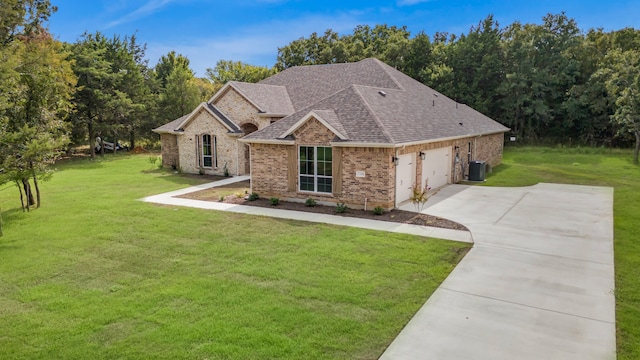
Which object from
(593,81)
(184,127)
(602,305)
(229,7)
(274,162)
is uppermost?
(229,7)

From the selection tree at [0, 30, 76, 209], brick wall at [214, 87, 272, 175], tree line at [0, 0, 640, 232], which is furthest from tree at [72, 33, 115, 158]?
tree at [0, 30, 76, 209]

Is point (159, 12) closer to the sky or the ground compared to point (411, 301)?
closer to the sky

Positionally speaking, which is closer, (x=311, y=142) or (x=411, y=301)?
(x=411, y=301)

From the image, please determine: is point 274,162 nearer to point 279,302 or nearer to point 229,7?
point 279,302

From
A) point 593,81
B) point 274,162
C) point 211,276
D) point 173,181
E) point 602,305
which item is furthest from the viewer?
point 593,81

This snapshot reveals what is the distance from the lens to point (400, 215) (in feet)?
46.5

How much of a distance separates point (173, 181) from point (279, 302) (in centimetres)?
1613

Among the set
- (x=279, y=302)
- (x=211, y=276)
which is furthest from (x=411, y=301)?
(x=211, y=276)

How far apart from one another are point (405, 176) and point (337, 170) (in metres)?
2.62

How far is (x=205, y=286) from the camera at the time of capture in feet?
27.1

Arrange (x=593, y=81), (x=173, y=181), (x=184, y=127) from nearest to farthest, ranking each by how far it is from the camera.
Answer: (x=173, y=181), (x=184, y=127), (x=593, y=81)

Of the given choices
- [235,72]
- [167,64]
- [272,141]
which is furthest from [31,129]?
[167,64]

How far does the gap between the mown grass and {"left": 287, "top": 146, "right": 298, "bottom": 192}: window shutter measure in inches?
401

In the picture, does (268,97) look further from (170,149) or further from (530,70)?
(530,70)
